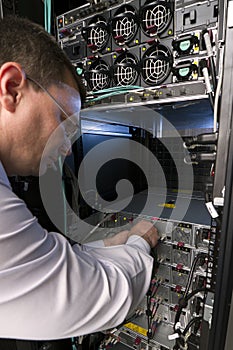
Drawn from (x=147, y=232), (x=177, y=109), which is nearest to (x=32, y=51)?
(x=177, y=109)

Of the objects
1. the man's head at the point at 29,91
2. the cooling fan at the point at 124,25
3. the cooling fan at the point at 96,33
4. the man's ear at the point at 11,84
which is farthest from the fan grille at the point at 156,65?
the man's ear at the point at 11,84

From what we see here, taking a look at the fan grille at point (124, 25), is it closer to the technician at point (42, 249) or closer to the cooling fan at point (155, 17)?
the cooling fan at point (155, 17)

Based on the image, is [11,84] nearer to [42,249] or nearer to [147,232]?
[42,249]

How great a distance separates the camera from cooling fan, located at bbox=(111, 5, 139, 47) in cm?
89

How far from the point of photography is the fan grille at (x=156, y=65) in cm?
85

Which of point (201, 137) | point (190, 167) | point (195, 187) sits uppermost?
point (201, 137)

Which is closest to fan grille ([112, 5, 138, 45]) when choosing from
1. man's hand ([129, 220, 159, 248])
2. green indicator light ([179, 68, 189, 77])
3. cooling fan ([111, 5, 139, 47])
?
cooling fan ([111, 5, 139, 47])

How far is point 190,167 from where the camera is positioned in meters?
1.33

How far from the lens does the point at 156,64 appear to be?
2.86 feet

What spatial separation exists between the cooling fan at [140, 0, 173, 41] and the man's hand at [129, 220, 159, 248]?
0.77 meters

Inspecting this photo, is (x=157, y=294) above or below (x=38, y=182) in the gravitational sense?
below

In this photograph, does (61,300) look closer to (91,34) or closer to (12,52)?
(12,52)

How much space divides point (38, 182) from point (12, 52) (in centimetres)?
70

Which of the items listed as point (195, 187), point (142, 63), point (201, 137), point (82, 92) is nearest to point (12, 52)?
point (82, 92)
